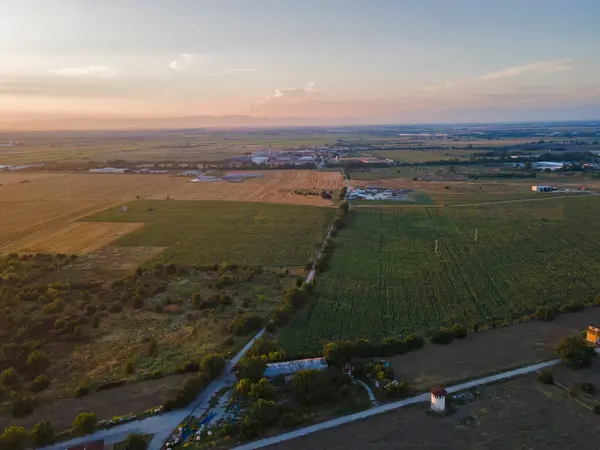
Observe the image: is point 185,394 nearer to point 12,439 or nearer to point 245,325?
point 12,439

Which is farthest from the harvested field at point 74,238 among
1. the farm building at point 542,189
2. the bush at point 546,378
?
the farm building at point 542,189

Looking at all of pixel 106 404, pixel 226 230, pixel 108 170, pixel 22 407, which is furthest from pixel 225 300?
pixel 108 170

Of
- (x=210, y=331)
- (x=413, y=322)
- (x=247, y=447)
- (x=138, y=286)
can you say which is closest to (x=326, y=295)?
(x=413, y=322)

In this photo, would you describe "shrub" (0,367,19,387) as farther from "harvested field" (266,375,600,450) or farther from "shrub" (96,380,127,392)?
"harvested field" (266,375,600,450)

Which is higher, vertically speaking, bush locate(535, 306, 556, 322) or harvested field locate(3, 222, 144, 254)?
harvested field locate(3, 222, 144, 254)

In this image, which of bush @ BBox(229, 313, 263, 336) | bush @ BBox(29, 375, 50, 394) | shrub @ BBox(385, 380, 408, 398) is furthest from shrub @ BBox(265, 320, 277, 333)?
bush @ BBox(29, 375, 50, 394)

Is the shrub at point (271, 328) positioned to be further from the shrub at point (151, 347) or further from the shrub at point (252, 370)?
the shrub at point (151, 347)

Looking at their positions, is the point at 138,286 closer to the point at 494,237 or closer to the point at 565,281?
the point at 565,281
